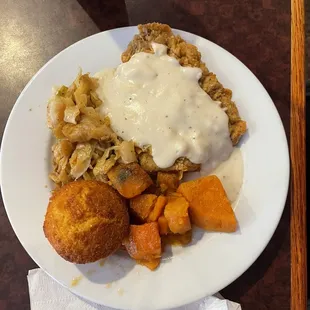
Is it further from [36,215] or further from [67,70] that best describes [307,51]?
[36,215]

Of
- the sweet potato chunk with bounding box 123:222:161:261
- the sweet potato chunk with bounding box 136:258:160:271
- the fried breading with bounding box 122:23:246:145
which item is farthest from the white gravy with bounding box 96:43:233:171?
the sweet potato chunk with bounding box 136:258:160:271

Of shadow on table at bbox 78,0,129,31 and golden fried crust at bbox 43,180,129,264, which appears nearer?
golden fried crust at bbox 43,180,129,264

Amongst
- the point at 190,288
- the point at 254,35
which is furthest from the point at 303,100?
the point at 190,288

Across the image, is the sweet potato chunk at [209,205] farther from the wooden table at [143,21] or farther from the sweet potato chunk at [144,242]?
the wooden table at [143,21]

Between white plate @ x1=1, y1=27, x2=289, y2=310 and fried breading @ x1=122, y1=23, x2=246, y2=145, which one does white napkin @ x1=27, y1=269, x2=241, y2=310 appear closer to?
white plate @ x1=1, y1=27, x2=289, y2=310

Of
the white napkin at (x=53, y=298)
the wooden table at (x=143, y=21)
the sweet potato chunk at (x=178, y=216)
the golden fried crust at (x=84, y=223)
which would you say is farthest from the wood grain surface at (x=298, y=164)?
the golden fried crust at (x=84, y=223)
